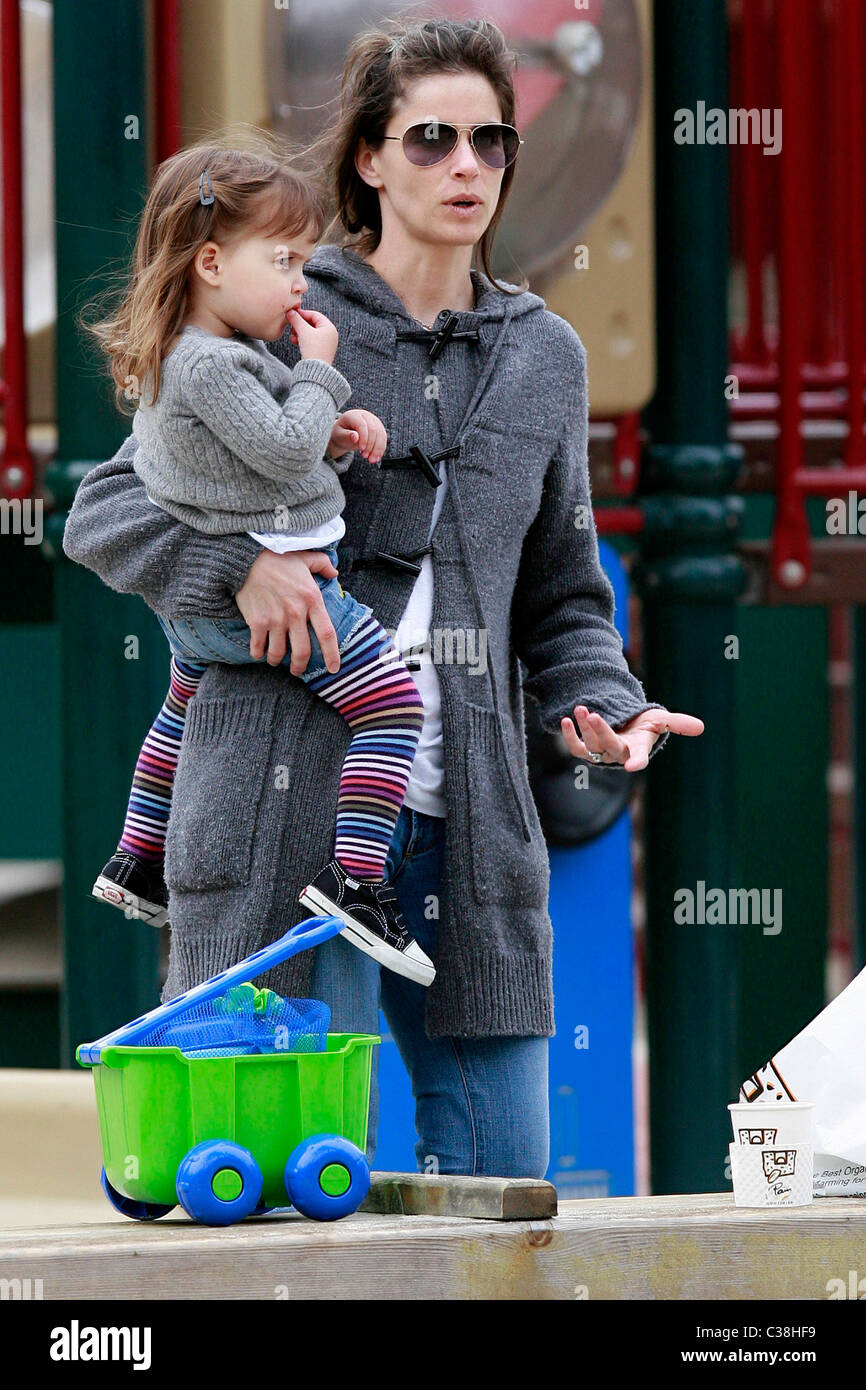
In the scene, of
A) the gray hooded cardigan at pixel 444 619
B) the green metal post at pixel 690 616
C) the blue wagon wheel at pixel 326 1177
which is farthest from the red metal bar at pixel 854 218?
the blue wagon wheel at pixel 326 1177

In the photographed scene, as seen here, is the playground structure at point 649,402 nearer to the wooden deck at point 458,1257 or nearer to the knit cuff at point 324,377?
the knit cuff at point 324,377

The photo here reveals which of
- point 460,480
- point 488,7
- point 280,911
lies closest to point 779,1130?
point 280,911

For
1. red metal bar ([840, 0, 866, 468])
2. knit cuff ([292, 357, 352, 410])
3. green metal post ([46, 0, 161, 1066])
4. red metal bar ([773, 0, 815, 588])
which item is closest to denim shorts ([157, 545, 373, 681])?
knit cuff ([292, 357, 352, 410])

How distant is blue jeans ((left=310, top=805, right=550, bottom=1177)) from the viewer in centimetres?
198

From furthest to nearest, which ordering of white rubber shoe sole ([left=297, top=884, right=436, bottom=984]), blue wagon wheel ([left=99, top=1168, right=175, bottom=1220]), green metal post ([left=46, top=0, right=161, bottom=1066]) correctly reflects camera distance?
green metal post ([left=46, top=0, right=161, bottom=1066]) < white rubber shoe sole ([left=297, top=884, right=436, bottom=984]) < blue wagon wheel ([left=99, top=1168, right=175, bottom=1220])

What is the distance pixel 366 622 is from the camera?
1.95 meters

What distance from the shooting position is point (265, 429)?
6.11 ft

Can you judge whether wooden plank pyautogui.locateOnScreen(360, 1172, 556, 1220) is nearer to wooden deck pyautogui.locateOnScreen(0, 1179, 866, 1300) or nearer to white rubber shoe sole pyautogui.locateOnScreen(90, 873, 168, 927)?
wooden deck pyautogui.locateOnScreen(0, 1179, 866, 1300)

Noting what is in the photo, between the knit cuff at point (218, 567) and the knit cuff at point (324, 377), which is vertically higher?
the knit cuff at point (324, 377)

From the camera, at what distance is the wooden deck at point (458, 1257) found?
1.45 metres

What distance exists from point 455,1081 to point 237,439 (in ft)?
2.25

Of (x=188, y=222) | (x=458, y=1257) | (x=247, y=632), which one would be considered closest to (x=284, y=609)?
(x=247, y=632)

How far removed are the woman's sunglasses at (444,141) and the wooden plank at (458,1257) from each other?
1056mm

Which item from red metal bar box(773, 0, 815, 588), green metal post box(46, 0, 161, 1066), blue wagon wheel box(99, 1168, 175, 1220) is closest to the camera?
blue wagon wheel box(99, 1168, 175, 1220)
